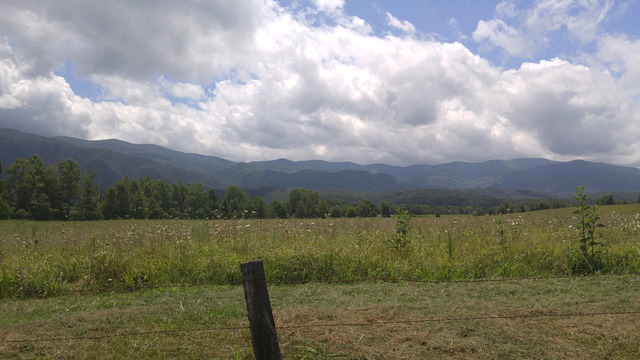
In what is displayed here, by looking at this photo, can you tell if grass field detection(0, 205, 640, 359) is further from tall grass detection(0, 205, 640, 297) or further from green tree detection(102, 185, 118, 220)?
green tree detection(102, 185, 118, 220)

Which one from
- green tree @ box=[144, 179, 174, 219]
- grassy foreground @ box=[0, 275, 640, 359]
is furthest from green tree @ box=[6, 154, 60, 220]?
grassy foreground @ box=[0, 275, 640, 359]

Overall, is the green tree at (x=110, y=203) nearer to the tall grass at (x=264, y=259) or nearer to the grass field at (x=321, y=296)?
the grass field at (x=321, y=296)

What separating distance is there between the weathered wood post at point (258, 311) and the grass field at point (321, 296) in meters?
0.69

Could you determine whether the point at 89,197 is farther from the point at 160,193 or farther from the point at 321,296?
the point at 321,296

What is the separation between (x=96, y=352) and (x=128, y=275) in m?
4.04

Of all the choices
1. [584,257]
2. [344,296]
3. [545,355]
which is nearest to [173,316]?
[344,296]

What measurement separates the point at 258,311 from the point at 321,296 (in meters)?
3.56

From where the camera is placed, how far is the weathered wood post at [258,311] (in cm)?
384

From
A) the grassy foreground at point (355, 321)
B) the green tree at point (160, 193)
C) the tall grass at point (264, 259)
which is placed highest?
the green tree at point (160, 193)

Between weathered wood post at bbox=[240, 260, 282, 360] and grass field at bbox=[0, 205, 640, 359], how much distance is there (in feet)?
2.26

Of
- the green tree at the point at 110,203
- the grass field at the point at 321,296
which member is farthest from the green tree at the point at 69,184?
the grass field at the point at 321,296

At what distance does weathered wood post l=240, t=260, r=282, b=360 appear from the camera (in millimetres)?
3836

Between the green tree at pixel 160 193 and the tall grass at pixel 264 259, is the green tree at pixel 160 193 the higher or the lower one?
the higher one

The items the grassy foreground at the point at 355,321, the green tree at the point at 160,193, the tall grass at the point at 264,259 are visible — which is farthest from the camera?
the green tree at the point at 160,193
